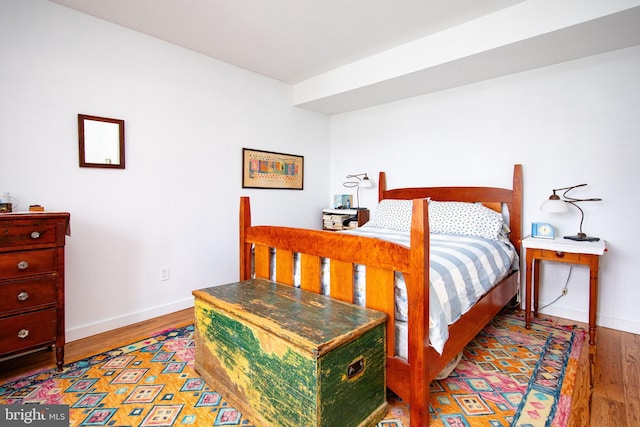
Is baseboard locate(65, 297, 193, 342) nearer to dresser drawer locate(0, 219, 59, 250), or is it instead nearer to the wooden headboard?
dresser drawer locate(0, 219, 59, 250)

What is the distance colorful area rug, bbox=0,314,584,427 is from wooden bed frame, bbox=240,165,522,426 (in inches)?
8.6

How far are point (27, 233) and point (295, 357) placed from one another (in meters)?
1.65

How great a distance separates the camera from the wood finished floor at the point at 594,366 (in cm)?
156

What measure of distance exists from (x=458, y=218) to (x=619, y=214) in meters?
1.12

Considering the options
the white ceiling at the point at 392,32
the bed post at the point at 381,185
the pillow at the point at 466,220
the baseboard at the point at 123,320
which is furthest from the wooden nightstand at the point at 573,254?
the baseboard at the point at 123,320

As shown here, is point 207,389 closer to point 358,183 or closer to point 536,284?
point 536,284

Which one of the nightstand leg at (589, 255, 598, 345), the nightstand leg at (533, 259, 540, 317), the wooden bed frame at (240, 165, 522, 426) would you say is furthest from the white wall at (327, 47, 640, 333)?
the wooden bed frame at (240, 165, 522, 426)

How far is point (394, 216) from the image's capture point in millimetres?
3131

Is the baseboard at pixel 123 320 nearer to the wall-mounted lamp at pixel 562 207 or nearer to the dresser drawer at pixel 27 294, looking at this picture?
the dresser drawer at pixel 27 294

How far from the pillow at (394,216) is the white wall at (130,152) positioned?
1.23m

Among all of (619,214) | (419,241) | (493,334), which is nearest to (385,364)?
(419,241)

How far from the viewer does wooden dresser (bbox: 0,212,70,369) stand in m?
1.73

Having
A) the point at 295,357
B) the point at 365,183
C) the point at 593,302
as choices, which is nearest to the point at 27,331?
the point at 295,357

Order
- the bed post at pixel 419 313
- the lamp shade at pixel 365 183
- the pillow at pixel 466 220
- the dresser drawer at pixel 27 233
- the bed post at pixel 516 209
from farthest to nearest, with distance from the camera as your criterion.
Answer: the lamp shade at pixel 365 183 < the bed post at pixel 516 209 < the pillow at pixel 466 220 < the dresser drawer at pixel 27 233 < the bed post at pixel 419 313
